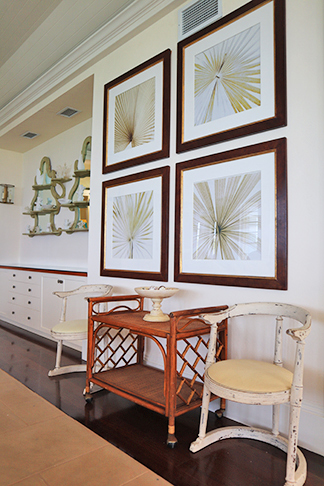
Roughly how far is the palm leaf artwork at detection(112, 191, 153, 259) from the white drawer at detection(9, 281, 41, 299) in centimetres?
190

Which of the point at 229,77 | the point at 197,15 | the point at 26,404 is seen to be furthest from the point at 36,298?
the point at 197,15

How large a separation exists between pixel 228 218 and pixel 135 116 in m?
1.45

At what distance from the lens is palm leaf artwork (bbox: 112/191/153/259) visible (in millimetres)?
3039

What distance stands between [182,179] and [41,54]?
255 cm

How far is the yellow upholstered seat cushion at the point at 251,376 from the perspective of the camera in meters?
1.66

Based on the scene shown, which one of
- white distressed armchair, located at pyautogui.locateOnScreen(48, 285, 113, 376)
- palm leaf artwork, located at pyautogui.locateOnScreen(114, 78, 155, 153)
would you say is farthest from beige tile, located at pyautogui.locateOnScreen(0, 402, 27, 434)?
palm leaf artwork, located at pyautogui.locateOnScreen(114, 78, 155, 153)

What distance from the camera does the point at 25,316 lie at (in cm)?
498

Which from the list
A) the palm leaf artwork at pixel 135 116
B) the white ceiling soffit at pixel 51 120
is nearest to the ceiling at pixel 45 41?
the white ceiling soffit at pixel 51 120

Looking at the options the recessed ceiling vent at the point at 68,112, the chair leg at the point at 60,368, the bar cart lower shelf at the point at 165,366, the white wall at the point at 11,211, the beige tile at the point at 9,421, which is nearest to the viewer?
the bar cart lower shelf at the point at 165,366

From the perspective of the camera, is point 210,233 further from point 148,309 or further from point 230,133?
point 148,309

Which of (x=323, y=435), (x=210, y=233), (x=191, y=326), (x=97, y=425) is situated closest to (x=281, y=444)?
(x=323, y=435)

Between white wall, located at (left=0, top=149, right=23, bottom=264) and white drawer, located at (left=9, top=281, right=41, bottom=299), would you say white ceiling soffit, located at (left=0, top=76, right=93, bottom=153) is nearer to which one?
white wall, located at (left=0, top=149, right=23, bottom=264)

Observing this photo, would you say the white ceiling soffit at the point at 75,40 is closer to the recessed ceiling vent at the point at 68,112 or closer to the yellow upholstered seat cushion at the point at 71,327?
the recessed ceiling vent at the point at 68,112

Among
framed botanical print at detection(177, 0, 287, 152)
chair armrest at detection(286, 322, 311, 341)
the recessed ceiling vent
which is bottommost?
chair armrest at detection(286, 322, 311, 341)
